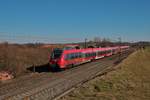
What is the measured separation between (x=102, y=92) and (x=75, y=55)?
1926 cm

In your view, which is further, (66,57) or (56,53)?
(66,57)

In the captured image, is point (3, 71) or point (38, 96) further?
point (3, 71)

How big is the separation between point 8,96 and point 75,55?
20151mm

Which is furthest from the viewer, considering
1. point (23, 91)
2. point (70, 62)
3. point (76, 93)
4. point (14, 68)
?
point (70, 62)

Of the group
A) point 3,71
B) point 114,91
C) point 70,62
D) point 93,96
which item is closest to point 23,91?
point 93,96

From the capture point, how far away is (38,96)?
14.7 meters

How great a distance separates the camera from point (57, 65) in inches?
1141

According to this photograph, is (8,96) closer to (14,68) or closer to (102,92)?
(102,92)

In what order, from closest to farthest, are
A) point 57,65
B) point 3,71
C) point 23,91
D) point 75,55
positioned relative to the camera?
1. point 23,91
2. point 3,71
3. point 57,65
4. point 75,55

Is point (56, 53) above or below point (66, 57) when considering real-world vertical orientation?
above

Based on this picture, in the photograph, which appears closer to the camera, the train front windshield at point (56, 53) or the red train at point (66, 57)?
the red train at point (66, 57)

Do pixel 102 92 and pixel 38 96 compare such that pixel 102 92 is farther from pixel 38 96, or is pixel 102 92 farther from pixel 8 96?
pixel 8 96

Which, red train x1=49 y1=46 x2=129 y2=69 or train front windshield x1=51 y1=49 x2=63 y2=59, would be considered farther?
train front windshield x1=51 y1=49 x2=63 y2=59

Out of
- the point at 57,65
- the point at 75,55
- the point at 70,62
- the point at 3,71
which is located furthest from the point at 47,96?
the point at 75,55
